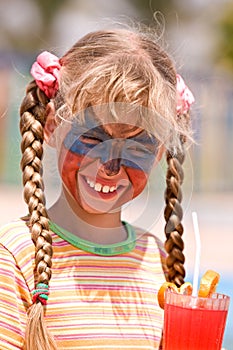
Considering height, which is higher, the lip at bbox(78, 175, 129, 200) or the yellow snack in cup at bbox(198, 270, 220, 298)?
the lip at bbox(78, 175, 129, 200)

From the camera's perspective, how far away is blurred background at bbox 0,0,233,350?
1742 mm

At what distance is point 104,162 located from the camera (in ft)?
4.78

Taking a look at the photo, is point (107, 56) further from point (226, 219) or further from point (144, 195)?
point (226, 219)

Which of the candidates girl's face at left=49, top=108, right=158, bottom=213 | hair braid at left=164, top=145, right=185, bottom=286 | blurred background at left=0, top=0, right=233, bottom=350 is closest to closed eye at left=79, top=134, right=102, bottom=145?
girl's face at left=49, top=108, right=158, bottom=213

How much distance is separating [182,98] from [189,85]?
37 centimetres

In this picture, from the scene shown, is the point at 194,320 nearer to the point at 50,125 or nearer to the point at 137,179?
the point at 137,179

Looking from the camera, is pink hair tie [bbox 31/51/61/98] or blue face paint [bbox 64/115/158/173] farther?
pink hair tie [bbox 31/51/61/98]

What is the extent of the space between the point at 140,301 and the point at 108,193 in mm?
232

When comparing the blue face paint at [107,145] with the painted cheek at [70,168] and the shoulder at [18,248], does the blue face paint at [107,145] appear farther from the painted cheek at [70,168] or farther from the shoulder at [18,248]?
the shoulder at [18,248]

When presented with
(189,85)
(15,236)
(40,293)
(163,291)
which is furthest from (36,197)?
(189,85)

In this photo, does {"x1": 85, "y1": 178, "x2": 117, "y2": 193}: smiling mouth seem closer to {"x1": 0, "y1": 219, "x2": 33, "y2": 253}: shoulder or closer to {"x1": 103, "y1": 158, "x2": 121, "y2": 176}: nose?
{"x1": 103, "y1": 158, "x2": 121, "y2": 176}: nose

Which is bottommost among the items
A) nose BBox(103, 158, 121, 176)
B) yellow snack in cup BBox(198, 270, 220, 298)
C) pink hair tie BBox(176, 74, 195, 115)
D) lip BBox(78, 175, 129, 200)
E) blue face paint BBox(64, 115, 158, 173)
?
yellow snack in cup BBox(198, 270, 220, 298)

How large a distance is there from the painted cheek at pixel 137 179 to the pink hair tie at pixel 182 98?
0.64ft

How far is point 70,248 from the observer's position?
61.5 inches
